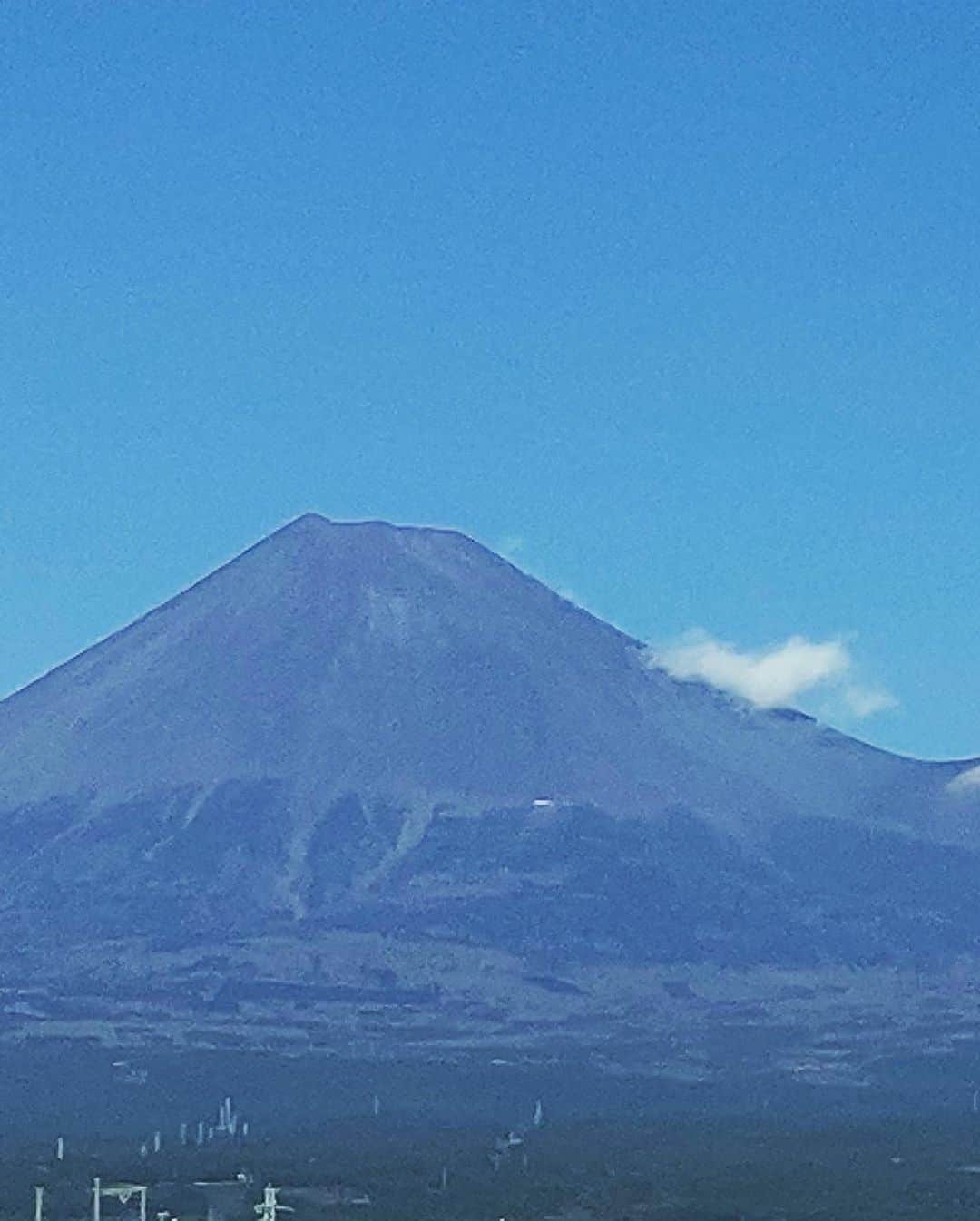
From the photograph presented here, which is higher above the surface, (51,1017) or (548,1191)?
(51,1017)

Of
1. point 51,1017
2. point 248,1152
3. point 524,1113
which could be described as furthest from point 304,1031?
point 248,1152

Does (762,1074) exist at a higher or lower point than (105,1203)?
higher

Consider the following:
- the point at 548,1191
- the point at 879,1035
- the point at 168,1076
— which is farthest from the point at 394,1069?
the point at 548,1191

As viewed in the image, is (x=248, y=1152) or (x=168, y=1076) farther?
(x=168, y=1076)

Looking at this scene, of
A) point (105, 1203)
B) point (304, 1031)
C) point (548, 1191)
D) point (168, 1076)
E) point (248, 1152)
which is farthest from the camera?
point (304, 1031)

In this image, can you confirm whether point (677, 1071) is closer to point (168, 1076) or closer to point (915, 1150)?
point (168, 1076)

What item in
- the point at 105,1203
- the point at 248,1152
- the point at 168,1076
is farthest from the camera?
the point at 168,1076

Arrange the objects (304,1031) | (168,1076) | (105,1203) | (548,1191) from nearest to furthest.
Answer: (105,1203)
(548,1191)
(168,1076)
(304,1031)

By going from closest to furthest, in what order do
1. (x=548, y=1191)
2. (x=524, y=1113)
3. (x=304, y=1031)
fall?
(x=548, y=1191), (x=524, y=1113), (x=304, y=1031)

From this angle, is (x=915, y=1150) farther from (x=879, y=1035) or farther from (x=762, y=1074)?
(x=879, y=1035)
